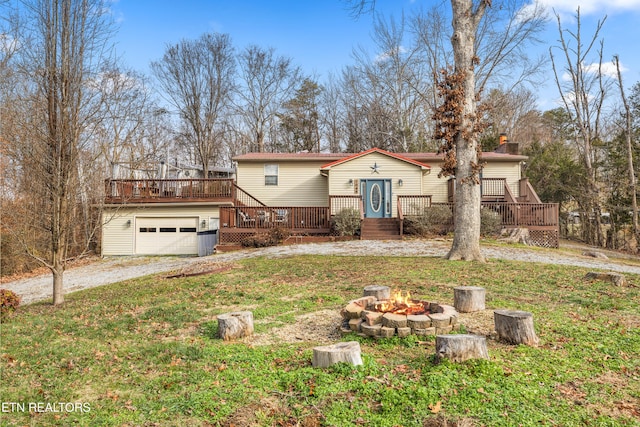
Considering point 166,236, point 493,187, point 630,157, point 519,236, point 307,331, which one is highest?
point 630,157

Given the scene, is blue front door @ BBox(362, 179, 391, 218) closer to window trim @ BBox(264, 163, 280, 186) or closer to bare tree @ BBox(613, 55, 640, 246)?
window trim @ BBox(264, 163, 280, 186)

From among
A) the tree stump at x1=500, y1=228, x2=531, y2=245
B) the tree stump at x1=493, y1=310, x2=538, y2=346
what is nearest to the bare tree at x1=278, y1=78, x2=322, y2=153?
the tree stump at x1=500, y1=228, x2=531, y2=245

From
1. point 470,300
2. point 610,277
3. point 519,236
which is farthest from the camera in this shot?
point 519,236

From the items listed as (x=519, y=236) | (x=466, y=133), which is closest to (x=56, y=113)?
(x=466, y=133)

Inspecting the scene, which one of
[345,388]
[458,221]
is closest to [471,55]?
[458,221]

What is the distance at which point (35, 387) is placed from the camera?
388 cm

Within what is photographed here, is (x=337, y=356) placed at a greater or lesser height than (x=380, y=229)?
lesser

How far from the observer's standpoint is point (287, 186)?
2159 cm

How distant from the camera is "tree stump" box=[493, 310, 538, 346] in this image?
4.39 metres

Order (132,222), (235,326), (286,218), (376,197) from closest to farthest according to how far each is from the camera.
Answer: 1. (235,326)
2. (286,218)
3. (132,222)
4. (376,197)

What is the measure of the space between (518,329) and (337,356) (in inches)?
86.7

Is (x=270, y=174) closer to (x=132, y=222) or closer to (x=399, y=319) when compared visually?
(x=132, y=222)

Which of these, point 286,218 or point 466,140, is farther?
point 286,218

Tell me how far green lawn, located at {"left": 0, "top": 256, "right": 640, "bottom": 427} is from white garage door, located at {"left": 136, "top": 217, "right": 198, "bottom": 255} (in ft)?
39.3
